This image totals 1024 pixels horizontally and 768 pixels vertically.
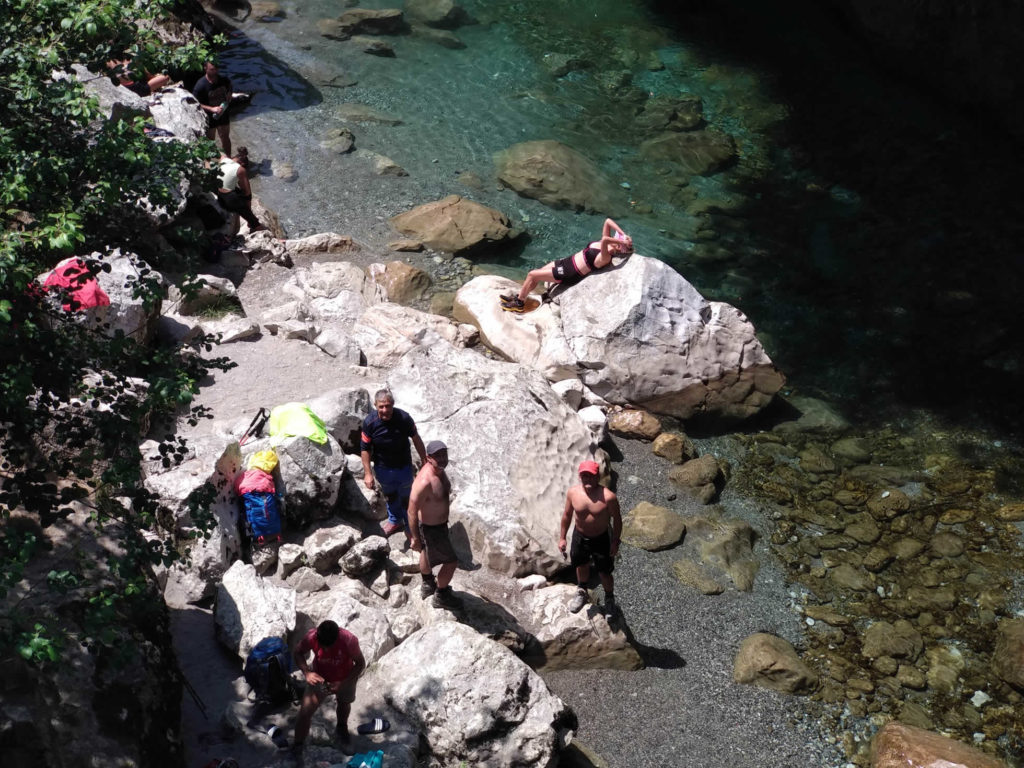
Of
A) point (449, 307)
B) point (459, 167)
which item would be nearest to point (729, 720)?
point (449, 307)

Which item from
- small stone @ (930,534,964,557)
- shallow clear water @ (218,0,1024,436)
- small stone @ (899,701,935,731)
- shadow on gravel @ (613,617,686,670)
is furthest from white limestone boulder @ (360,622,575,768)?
shallow clear water @ (218,0,1024,436)

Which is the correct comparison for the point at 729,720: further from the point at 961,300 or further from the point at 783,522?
the point at 961,300

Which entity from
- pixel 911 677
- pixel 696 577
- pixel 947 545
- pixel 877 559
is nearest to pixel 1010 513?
pixel 947 545

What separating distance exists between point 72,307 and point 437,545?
338 cm

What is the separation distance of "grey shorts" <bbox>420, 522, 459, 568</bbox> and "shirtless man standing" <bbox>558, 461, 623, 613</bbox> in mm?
1057

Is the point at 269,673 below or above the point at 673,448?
above

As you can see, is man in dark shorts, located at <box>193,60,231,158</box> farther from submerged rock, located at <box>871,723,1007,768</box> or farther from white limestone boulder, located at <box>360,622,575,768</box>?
submerged rock, located at <box>871,723,1007,768</box>

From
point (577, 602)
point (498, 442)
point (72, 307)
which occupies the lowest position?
point (577, 602)

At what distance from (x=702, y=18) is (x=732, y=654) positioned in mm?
17322

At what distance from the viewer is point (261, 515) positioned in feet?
23.7

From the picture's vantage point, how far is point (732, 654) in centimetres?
796

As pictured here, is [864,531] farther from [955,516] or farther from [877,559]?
[955,516]

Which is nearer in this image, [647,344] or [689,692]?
[689,692]

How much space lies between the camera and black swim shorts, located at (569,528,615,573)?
7617 millimetres
